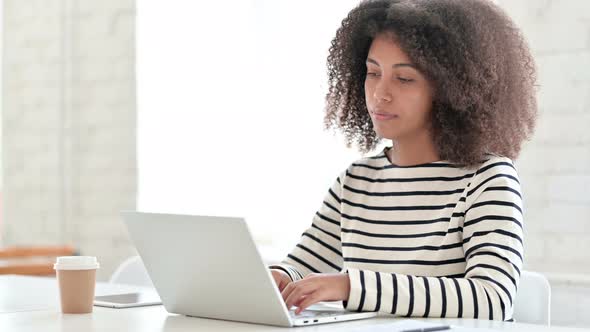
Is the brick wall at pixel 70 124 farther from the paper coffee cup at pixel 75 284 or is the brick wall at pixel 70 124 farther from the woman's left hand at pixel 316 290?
the woman's left hand at pixel 316 290

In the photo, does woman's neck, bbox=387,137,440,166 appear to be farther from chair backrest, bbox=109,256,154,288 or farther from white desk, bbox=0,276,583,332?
chair backrest, bbox=109,256,154,288

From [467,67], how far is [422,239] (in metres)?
0.30

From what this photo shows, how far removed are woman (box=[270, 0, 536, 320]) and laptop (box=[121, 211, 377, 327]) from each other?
25 cm

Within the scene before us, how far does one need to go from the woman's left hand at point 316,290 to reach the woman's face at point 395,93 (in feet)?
1.21

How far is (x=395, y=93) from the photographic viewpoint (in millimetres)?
1646

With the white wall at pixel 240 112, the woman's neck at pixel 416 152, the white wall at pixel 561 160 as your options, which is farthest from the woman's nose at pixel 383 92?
the white wall at pixel 240 112

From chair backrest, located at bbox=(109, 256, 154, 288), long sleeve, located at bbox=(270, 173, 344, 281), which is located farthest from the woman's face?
chair backrest, located at bbox=(109, 256, 154, 288)

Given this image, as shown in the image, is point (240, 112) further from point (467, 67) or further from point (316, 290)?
point (316, 290)

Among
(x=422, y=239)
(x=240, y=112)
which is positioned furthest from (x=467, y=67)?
(x=240, y=112)

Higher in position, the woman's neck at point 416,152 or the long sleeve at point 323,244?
the woman's neck at point 416,152

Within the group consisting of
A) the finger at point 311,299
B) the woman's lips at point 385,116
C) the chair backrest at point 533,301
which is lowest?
the chair backrest at point 533,301

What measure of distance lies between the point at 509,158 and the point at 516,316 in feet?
0.91

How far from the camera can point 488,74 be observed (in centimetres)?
168

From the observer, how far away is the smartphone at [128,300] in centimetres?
154
